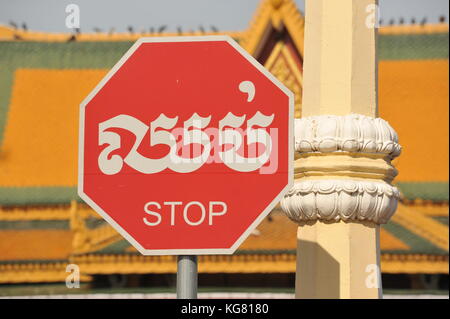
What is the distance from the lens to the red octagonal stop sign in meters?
4.94

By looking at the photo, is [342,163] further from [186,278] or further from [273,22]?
[273,22]

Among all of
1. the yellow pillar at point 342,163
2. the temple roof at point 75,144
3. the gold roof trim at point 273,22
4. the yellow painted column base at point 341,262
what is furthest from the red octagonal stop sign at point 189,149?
the gold roof trim at point 273,22

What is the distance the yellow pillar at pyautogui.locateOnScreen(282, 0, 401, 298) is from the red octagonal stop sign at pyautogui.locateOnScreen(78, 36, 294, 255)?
1381 mm

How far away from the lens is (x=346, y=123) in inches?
250

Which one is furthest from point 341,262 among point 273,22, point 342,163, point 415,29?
point 415,29

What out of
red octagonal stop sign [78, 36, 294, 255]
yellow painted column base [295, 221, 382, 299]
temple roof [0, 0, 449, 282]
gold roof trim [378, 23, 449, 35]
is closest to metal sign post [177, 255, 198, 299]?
red octagonal stop sign [78, 36, 294, 255]

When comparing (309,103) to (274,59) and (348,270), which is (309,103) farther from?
(274,59)

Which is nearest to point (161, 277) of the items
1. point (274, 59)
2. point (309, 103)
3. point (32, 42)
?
point (274, 59)

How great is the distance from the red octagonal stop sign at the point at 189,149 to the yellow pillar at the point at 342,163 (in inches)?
54.4

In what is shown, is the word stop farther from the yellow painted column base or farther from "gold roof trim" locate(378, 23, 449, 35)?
"gold roof trim" locate(378, 23, 449, 35)

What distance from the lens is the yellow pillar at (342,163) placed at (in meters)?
6.34

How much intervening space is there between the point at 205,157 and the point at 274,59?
16.6 meters

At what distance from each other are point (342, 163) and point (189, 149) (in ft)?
Result: 5.53

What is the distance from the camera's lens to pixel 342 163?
6.37 meters
